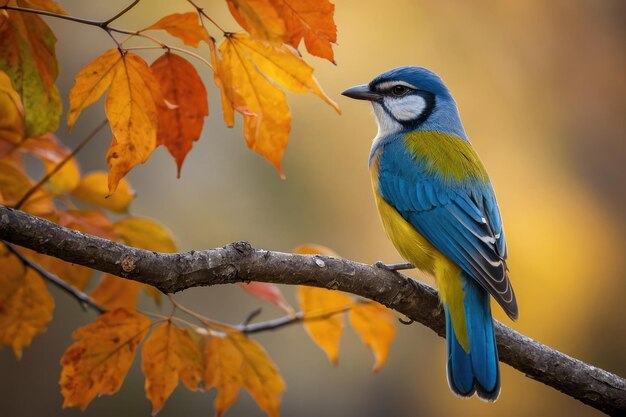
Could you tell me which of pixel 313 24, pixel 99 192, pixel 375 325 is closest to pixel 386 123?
pixel 375 325

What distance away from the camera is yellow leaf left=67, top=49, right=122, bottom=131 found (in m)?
1.81

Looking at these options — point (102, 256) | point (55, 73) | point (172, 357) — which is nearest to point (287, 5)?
point (55, 73)

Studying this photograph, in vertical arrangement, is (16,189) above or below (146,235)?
above

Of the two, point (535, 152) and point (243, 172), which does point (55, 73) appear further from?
point (535, 152)

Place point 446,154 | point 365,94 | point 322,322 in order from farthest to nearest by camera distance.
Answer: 1. point 365,94
2. point 446,154
3. point 322,322

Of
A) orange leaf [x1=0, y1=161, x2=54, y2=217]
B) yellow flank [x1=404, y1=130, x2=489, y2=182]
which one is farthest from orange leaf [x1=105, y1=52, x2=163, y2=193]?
yellow flank [x1=404, y1=130, x2=489, y2=182]

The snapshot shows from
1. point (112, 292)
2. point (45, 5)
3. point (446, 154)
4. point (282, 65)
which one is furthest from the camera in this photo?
point (446, 154)

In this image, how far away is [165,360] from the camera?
213cm

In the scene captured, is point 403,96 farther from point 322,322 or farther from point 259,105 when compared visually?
point 259,105

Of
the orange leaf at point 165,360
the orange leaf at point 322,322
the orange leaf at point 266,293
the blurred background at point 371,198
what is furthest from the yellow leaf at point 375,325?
the blurred background at point 371,198

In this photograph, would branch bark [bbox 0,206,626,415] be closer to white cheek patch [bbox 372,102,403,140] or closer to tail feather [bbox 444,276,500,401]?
tail feather [bbox 444,276,500,401]

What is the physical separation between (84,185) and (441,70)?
312 centimetres

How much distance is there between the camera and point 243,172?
531 cm

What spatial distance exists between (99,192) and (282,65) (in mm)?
907
